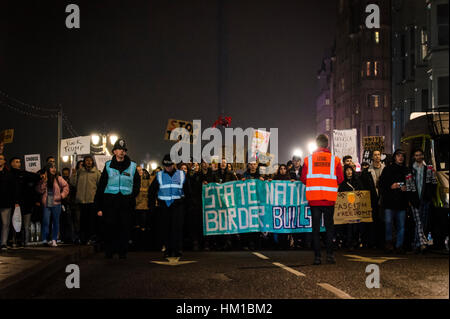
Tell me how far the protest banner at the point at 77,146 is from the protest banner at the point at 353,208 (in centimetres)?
1081

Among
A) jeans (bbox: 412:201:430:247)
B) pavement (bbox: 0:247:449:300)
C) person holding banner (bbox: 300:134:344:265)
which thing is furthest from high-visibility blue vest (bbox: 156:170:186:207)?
→ jeans (bbox: 412:201:430:247)

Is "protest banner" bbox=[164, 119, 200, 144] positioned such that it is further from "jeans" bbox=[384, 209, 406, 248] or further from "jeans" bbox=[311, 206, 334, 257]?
"jeans" bbox=[311, 206, 334, 257]

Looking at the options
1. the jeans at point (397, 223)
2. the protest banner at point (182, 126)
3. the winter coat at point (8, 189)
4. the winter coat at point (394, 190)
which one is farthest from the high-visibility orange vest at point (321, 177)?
the protest banner at point (182, 126)

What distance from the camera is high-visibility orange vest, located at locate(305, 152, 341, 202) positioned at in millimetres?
11953

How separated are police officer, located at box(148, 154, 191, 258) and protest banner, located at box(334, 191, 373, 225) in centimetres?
461

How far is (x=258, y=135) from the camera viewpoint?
27438 mm

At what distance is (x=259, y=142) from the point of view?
90.1 ft

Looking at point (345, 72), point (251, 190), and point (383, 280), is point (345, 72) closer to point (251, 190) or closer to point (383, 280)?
point (251, 190)

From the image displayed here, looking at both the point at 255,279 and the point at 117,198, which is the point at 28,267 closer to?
the point at 117,198

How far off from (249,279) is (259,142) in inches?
717

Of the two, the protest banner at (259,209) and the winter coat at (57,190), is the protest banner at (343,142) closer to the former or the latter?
the protest banner at (259,209)

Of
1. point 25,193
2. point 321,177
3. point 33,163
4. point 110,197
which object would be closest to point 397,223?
point 321,177

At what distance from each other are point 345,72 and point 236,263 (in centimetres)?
7018

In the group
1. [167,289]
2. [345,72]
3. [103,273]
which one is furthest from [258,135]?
[345,72]
